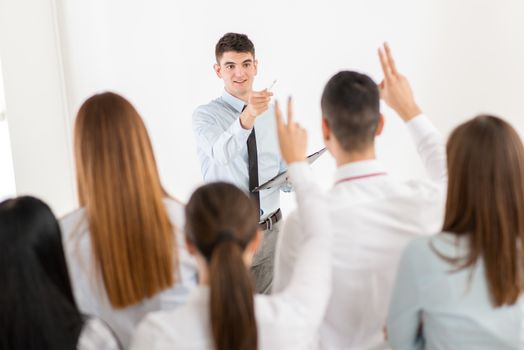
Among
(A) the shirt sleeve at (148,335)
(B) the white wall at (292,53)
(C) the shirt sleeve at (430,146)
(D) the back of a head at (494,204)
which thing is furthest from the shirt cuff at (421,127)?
(B) the white wall at (292,53)

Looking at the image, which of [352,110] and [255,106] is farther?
[255,106]

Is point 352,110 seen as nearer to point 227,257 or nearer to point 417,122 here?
point 417,122

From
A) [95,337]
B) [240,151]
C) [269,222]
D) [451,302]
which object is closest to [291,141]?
[451,302]

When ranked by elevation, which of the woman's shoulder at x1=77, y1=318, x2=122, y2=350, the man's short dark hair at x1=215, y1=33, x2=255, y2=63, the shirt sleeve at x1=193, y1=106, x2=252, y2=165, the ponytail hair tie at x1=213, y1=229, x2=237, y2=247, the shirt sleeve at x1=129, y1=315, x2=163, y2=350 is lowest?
the woman's shoulder at x1=77, y1=318, x2=122, y2=350

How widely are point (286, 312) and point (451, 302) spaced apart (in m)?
0.36

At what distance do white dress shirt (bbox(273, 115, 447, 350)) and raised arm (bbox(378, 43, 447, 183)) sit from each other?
134 millimetres

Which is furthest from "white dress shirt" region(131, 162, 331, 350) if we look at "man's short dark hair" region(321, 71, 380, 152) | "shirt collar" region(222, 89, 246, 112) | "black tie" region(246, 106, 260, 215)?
"shirt collar" region(222, 89, 246, 112)

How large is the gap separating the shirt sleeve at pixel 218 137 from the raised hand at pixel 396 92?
2.91ft

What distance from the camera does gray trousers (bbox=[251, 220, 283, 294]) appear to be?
8.82ft

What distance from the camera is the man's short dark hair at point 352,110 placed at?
147 cm

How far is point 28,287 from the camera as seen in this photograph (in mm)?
1143

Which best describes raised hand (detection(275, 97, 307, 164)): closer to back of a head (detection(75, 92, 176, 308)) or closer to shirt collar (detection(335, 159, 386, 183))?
shirt collar (detection(335, 159, 386, 183))

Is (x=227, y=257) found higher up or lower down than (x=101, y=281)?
higher up

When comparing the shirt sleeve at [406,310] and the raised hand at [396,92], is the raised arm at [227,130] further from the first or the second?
the shirt sleeve at [406,310]
